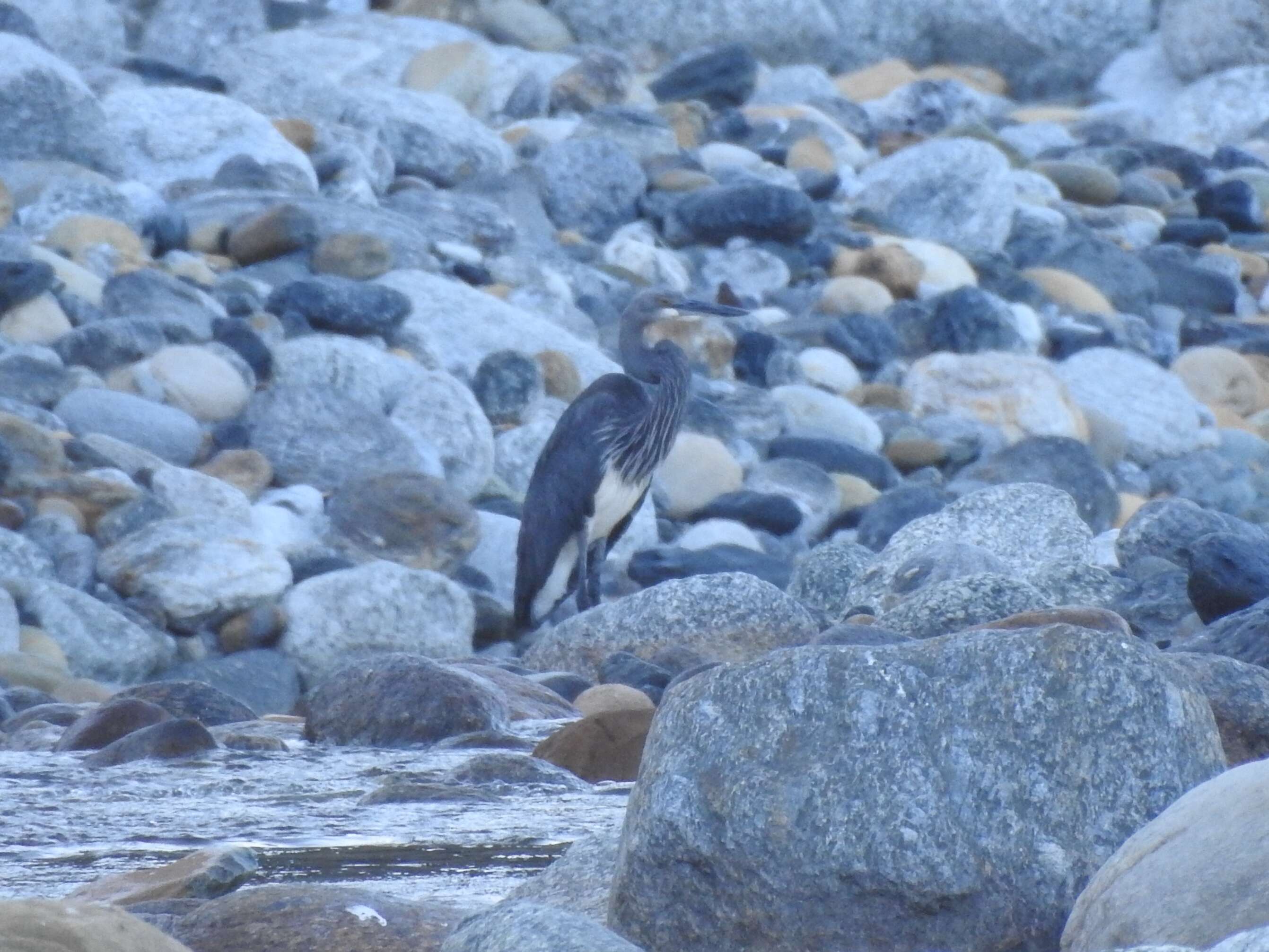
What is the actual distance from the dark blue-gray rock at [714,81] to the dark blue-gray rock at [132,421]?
12.1 m

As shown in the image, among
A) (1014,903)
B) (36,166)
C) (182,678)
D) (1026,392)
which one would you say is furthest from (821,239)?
(1014,903)

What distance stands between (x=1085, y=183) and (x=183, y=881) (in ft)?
57.7

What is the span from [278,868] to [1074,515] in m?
5.22

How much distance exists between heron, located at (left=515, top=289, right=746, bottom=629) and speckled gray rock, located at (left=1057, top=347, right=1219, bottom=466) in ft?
18.9

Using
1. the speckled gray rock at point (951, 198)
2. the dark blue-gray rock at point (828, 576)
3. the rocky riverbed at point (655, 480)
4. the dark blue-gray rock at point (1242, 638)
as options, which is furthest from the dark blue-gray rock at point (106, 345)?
the speckled gray rock at point (951, 198)

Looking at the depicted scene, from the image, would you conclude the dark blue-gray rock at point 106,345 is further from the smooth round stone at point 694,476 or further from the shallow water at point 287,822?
the shallow water at point 287,822

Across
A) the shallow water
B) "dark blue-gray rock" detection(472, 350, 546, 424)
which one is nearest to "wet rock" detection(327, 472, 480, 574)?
"dark blue-gray rock" detection(472, 350, 546, 424)

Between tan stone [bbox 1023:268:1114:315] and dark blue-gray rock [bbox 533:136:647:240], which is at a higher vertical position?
dark blue-gray rock [bbox 533:136:647:240]

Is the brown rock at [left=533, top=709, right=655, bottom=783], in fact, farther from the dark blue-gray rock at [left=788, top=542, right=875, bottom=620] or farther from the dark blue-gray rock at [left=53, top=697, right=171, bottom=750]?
the dark blue-gray rock at [left=788, top=542, right=875, bottom=620]

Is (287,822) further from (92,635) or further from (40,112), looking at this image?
(40,112)

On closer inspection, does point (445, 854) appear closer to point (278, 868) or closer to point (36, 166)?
point (278, 868)

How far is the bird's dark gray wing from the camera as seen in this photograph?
939 centimetres

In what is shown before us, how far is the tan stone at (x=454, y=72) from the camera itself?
19906 mm

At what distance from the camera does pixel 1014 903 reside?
3113 millimetres
